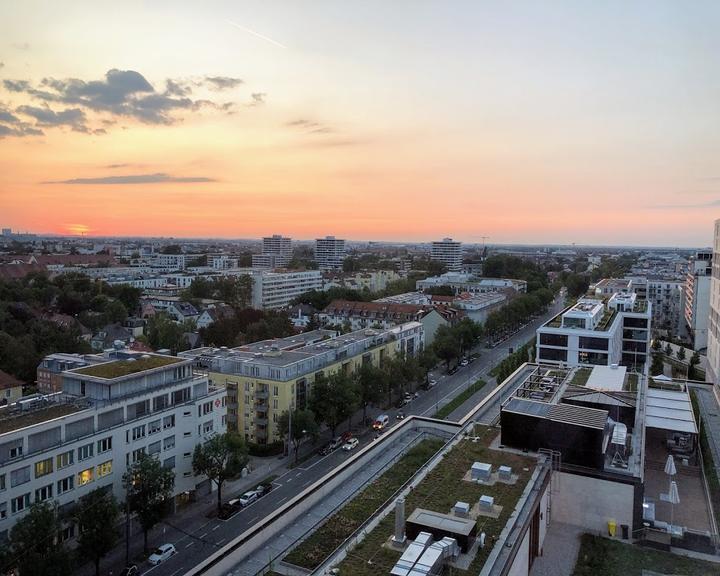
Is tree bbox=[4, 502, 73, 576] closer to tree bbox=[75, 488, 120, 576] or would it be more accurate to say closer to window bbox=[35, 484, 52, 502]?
tree bbox=[75, 488, 120, 576]

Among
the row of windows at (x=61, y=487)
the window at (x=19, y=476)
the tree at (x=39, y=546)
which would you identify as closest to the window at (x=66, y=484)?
the row of windows at (x=61, y=487)

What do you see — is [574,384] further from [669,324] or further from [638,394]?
[669,324]

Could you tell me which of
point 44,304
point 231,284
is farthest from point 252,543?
point 231,284

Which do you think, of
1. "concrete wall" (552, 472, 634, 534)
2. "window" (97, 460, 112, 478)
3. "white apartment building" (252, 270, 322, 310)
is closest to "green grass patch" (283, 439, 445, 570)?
"concrete wall" (552, 472, 634, 534)

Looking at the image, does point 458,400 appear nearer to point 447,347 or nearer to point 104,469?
point 447,347

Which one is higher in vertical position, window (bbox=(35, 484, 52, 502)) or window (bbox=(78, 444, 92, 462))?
window (bbox=(78, 444, 92, 462))

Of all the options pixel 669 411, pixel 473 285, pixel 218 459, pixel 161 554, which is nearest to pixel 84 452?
pixel 161 554
